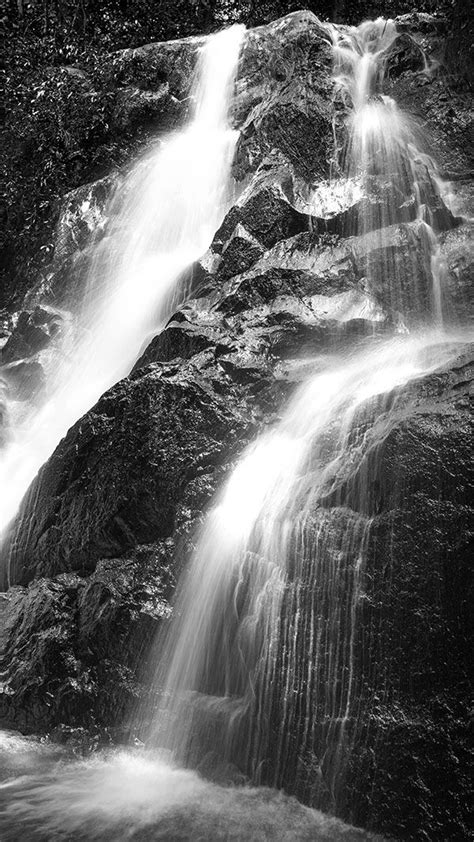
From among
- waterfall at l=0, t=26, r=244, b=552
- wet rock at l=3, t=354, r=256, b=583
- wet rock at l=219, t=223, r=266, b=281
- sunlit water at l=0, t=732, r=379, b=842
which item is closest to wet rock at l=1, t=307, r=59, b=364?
waterfall at l=0, t=26, r=244, b=552

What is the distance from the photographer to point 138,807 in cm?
430

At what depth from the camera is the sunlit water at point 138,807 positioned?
155 inches

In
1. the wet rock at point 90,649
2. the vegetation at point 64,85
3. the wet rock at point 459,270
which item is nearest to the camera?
the wet rock at point 90,649

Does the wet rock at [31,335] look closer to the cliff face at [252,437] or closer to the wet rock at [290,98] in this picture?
the cliff face at [252,437]

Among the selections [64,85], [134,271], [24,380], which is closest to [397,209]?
[134,271]

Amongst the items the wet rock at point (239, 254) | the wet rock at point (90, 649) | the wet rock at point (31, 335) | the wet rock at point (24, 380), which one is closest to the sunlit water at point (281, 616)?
the wet rock at point (90, 649)

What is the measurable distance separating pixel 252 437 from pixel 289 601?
2.17 metres

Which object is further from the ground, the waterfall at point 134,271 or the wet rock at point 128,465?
the waterfall at point 134,271

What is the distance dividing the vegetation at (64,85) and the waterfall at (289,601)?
29.7 ft

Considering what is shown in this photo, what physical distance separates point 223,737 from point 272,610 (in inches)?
38.1

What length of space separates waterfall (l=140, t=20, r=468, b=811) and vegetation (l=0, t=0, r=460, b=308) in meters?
9.04

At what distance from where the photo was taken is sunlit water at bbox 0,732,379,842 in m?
3.95

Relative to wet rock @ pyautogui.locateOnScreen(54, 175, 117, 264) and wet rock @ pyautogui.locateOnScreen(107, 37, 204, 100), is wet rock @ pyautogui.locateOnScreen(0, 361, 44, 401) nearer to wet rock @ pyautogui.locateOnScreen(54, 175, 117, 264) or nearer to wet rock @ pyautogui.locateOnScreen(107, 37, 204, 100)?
wet rock @ pyautogui.locateOnScreen(54, 175, 117, 264)

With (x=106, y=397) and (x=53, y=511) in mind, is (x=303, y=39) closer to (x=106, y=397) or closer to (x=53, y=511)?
(x=106, y=397)
